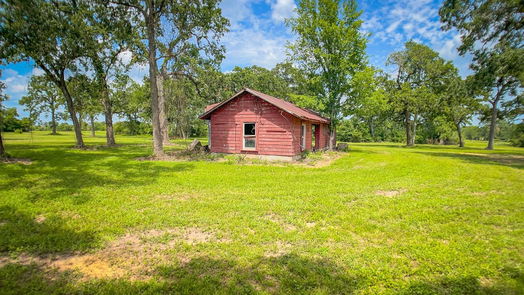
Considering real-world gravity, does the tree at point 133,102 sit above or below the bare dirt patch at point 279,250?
above

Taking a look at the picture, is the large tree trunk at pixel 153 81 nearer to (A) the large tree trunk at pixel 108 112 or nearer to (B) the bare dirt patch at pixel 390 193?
(A) the large tree trunk at pixel 108 112

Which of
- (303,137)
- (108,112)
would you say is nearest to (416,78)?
(303,137)

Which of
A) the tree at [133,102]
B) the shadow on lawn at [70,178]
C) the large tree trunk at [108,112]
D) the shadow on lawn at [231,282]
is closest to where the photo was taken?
the shadow on lawn at [231,282]

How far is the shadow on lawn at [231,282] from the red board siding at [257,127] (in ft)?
38.8

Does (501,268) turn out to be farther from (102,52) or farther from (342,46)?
(102,52)

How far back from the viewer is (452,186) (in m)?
8.48

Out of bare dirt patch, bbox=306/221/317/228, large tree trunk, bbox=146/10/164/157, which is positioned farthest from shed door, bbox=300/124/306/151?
bare dirt patch, bbox=306/221/317/228

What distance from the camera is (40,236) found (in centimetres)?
432

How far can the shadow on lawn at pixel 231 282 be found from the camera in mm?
2969

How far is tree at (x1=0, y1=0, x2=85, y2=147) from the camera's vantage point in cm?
1198

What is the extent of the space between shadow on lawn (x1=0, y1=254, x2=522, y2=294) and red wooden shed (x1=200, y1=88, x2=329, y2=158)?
11714 mm

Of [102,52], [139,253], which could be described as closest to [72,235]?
[139,253]

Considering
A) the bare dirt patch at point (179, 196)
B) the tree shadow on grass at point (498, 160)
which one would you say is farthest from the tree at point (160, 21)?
the tree shadow on grass at point (498, 160)

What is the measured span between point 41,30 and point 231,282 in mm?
20009
